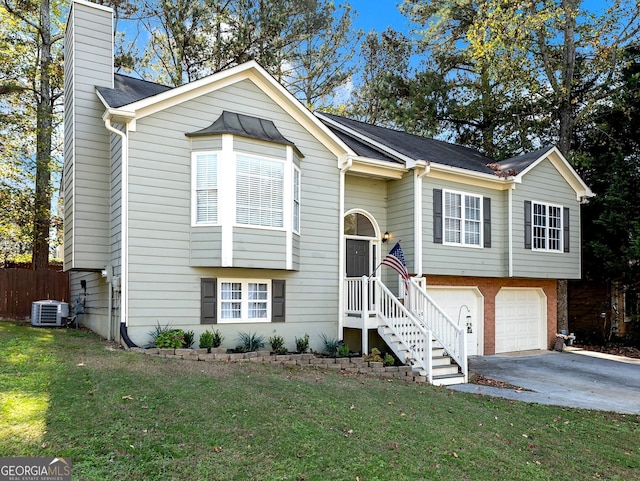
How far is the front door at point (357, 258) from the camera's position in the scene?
1298cm

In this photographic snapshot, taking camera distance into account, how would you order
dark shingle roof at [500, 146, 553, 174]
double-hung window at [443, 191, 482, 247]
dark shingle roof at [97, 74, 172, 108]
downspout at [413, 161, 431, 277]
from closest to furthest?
dark shingle roof at [97, 74, 172, 108] < downspout at [413, 161, 431, 277] < double-hung window at [443, 191, 482, 247] < dark shingle roof at [500, 146, 553, 174]

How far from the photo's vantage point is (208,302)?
10.1 m

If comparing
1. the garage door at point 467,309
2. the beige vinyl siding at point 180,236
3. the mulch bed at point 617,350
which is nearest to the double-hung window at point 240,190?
the beige vinyl siding at point 180,236

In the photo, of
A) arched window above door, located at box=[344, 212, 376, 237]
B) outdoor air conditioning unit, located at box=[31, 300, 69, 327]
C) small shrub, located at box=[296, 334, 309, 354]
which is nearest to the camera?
small shrub, located at box=[296, 334, 309, 354]

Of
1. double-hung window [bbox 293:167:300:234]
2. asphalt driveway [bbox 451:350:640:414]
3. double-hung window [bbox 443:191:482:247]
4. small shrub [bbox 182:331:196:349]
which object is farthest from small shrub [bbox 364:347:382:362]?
double-hung window [bbox 443:191:482:247]

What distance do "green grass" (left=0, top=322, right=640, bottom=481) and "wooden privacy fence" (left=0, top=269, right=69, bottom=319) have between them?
7400mm

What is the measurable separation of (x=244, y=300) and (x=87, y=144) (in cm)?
473

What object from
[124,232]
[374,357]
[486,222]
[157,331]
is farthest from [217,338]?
[486,222]

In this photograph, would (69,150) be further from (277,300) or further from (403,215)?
(403,215)

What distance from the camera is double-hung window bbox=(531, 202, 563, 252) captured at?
1512cm

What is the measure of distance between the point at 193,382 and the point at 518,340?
11.7 metres

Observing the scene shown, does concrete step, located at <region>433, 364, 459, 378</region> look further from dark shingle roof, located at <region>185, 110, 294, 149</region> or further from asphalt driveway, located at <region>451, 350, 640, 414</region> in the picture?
dark shingle roof, located at <region>185, 110, 294, 149</region>

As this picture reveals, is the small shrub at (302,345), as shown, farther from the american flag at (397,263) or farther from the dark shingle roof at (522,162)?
A: the dark shingle roof at (522,162)

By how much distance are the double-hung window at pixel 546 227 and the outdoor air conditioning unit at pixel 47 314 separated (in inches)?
515
